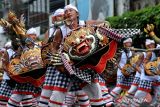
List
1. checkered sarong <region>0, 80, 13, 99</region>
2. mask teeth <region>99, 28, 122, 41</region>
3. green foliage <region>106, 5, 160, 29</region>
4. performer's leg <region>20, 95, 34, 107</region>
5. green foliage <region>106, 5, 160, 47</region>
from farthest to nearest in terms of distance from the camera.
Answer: green foliage <region>106, 5, 160, 29</region> → green foliage <region>106, 5, 160, 47</region> → checkered sarong <region>0, 80, 13, 99</region> → performer's leg <region>20, 95, 34, 107</region> → mask teeth <region>99, 28, 122, 41</region>

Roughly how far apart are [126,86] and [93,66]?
557 cm

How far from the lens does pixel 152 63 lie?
35.4 feet

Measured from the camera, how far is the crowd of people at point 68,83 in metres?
8.03

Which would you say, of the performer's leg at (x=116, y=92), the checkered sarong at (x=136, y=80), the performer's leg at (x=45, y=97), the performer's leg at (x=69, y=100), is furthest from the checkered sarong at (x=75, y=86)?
the performer's leg at (x=116, y=92)

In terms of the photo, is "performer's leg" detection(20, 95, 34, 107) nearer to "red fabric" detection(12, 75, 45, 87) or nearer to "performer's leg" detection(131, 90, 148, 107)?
"red fabric" detection(12, 75, 45, 87)

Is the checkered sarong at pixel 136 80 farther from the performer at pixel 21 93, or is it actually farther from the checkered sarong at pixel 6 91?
the checkered sarong at pixel 6 91

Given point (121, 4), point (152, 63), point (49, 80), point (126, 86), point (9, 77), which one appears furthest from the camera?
point (121, 4)

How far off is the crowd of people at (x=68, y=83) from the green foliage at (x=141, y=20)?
3810 mm

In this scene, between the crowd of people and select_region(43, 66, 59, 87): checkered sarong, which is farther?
select_region(43, 66, 59, 87): checkered sarong

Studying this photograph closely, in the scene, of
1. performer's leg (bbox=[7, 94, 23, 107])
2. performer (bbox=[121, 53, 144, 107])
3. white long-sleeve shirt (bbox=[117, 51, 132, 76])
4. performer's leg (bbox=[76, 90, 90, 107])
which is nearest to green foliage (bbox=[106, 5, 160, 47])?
white long-sleeve shirt (bbox=[117, 51, 132, 76])

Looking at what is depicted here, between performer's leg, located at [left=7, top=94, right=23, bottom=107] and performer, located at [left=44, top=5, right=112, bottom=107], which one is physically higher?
performer, located at [left=44, top=5, right=112, bottom=107]

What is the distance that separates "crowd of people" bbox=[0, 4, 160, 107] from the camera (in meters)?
8.03

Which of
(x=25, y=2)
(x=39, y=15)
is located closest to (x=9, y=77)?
(x=39, y=15)

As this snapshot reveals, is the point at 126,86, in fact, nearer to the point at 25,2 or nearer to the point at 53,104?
the point at 53,104
